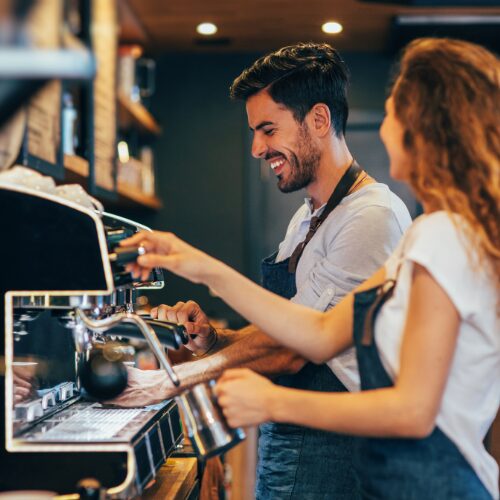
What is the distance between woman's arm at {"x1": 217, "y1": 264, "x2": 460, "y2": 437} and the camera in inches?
44.9

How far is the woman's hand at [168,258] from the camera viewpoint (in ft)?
4.53

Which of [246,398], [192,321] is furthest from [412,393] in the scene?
[192,321]

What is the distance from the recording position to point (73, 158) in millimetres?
2883

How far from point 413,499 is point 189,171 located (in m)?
3.81

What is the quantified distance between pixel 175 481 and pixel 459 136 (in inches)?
39.3

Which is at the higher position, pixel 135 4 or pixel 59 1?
pixel 135 4

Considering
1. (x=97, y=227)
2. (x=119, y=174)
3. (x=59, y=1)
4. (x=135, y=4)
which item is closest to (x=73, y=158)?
(x=59, y=1)

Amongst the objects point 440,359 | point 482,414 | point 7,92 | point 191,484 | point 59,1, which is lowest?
point 191,484

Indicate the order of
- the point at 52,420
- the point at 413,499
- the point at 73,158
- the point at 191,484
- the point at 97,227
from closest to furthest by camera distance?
the point at 413,499, the point at 97,227, the point at 52,420, the point at 191,484, the point at 73,158

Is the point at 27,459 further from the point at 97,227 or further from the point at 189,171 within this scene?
the point at 189,171

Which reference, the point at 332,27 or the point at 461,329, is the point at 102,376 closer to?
the point at 461,329

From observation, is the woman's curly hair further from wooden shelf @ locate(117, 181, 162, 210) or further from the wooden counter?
wooden shelf @ locate(117, 181, 162, 210)

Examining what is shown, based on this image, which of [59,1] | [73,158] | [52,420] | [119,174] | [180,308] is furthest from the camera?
A: [119,174]

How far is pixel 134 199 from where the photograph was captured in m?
4.18
